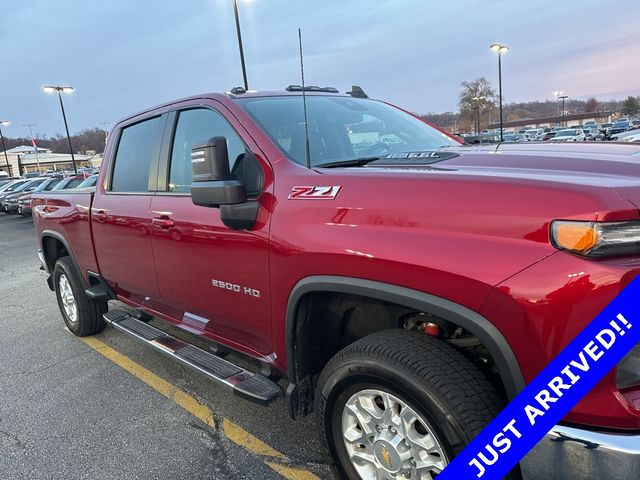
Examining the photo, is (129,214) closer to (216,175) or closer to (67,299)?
(216,175)

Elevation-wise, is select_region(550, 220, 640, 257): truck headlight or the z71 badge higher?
the z71 badge

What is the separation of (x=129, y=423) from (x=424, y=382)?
7.66 ft

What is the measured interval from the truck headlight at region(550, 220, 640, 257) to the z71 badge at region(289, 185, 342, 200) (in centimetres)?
97

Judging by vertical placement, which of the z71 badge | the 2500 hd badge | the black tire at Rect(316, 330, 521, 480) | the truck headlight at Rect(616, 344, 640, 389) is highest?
the z71 badge

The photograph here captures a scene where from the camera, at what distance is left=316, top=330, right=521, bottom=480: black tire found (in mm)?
1770

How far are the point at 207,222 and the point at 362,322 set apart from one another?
1.04 m

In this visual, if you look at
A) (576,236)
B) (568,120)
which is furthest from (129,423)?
(568,120)

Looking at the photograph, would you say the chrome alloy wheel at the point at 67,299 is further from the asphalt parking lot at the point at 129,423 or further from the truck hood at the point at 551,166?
the truck hood at the point at 551,166

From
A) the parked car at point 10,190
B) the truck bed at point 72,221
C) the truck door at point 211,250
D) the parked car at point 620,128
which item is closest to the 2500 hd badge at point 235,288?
the truck door at point 211,250

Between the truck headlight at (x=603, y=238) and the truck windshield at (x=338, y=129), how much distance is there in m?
1.39

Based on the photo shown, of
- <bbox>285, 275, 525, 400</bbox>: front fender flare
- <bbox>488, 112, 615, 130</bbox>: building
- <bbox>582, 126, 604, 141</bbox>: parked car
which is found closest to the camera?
<bbox>285, 275, 525, 400</bbox>: front fender flare

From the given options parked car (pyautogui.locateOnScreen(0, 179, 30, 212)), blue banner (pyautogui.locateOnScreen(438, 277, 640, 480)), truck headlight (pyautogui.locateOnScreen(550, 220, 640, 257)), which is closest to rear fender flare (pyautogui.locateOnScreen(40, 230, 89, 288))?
blue banner (pyautogui.locateOnScreen(438, 277, 640, 480))

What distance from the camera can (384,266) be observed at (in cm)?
194

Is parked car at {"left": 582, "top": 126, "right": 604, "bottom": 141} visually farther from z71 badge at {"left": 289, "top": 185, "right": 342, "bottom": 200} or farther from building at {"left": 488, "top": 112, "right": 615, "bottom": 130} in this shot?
building at {"left": 488, "top": 112, "right": 615, "bottom": 130}
